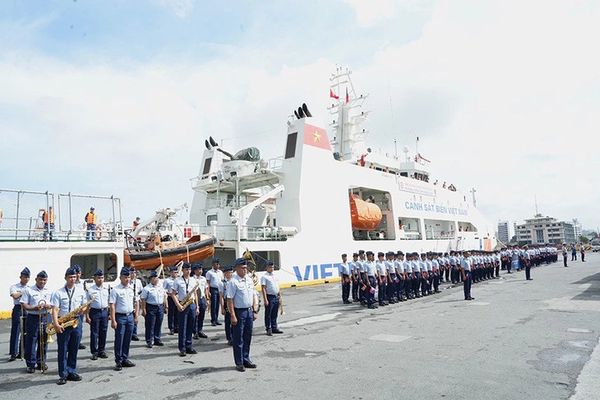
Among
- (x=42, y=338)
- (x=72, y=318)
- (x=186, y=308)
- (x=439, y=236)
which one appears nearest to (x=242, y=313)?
(x=186, y=308)

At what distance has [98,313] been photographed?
6.66 m

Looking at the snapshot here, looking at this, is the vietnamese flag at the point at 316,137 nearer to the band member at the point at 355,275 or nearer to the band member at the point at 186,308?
the band member at the point at 355,275

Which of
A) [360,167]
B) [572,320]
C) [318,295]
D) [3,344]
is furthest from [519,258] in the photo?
[3,344]

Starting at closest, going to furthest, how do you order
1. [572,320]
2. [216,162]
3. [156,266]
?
[572,320] → [156,266] → [216,162]

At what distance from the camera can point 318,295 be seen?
1520cm

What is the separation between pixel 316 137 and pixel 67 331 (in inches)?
620

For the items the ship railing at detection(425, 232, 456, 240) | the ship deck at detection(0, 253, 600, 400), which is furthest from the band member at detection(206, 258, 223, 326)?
the ship railing at detection(425, 232, 456, 240)

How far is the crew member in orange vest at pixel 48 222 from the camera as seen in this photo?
1173cm

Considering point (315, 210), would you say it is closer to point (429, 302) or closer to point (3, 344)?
point (429, 302)

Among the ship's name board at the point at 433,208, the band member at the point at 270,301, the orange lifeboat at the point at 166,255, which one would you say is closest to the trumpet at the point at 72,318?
the band member at the point at 270,301

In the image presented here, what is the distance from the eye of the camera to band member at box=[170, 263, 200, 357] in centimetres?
691

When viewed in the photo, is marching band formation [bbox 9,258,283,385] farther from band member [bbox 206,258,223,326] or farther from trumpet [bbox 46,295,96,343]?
band member [bbox 206,258,223,326]

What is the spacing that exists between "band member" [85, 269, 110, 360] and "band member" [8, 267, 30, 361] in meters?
1.01

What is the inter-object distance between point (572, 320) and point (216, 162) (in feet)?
60.7
